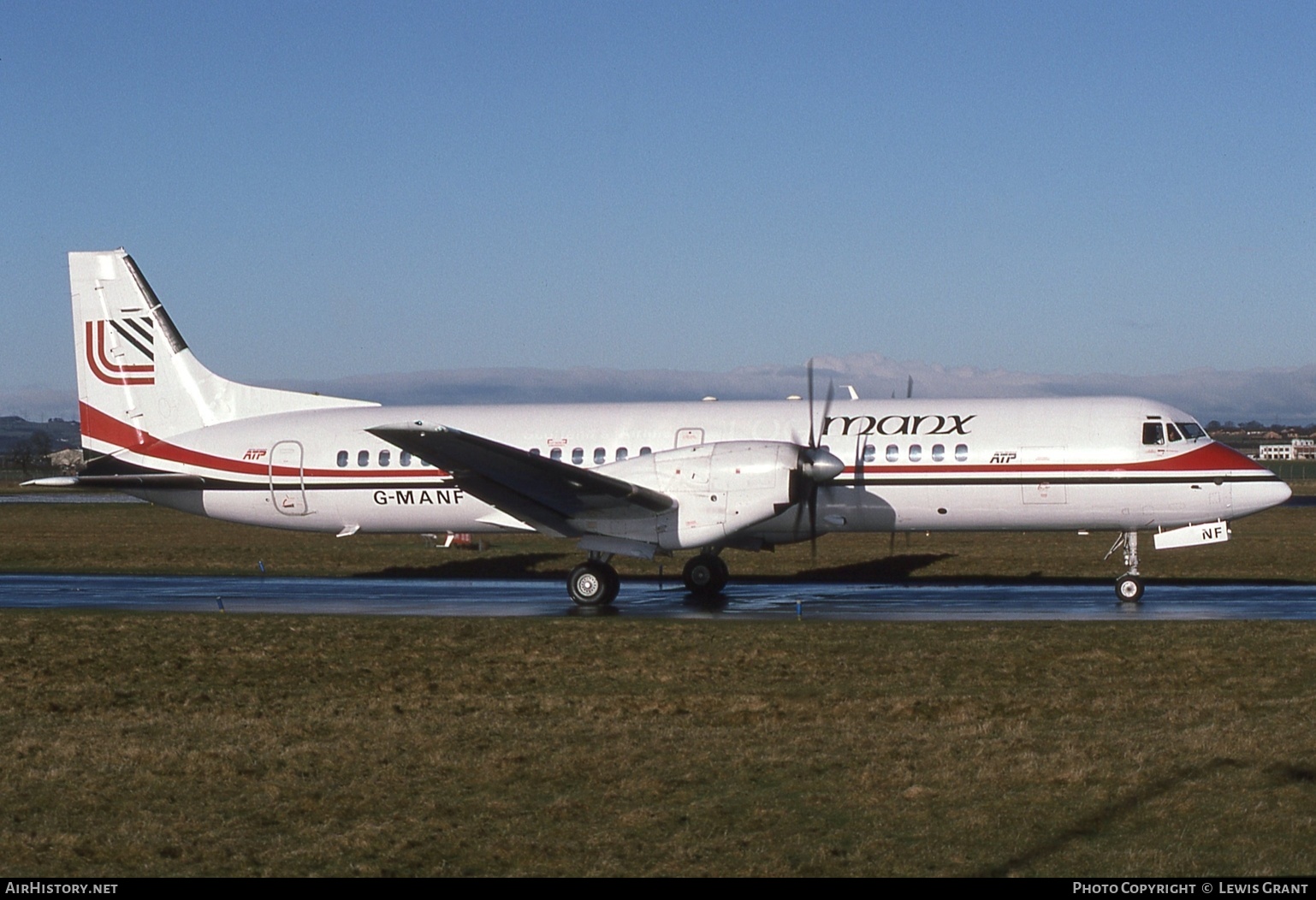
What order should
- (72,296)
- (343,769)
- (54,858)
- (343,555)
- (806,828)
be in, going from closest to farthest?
(54,858) < (806,828) < (343,769) < (72,296) < (343,555)

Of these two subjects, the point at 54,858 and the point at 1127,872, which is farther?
the point at 54,858

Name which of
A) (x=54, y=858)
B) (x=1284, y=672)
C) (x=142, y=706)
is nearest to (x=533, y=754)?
(x=54, y=858)

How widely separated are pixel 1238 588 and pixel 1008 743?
1506 centimetres

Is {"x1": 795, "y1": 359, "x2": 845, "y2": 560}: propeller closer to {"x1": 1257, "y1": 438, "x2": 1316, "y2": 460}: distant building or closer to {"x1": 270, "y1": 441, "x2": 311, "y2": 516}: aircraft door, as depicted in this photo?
{"x1": 270, "y1": 441, "x2": 311, "y2": 516}: aircraft door

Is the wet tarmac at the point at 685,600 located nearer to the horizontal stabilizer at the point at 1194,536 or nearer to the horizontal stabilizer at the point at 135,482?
the horizontal stabilizer at the point at 1194,536

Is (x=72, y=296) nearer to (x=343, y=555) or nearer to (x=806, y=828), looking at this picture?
(x=343, y=555)

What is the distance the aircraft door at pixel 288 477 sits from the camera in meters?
26.0

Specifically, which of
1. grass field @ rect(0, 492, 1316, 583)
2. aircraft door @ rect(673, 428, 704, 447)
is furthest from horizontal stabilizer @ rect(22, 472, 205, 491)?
aircraft door @ rect(673, 428, 704, 447)

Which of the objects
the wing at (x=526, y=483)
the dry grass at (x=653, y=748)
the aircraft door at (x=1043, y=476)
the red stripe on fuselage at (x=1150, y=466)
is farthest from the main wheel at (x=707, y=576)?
the aircraft door at (x=1043, y=476)

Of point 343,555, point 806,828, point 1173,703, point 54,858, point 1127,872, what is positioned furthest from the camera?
point 343,555

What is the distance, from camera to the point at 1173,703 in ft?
46.5

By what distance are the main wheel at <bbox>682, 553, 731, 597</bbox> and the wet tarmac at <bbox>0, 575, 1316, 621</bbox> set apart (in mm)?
327

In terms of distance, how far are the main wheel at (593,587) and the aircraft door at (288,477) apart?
21.8 ft

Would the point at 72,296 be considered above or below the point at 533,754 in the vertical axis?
above
